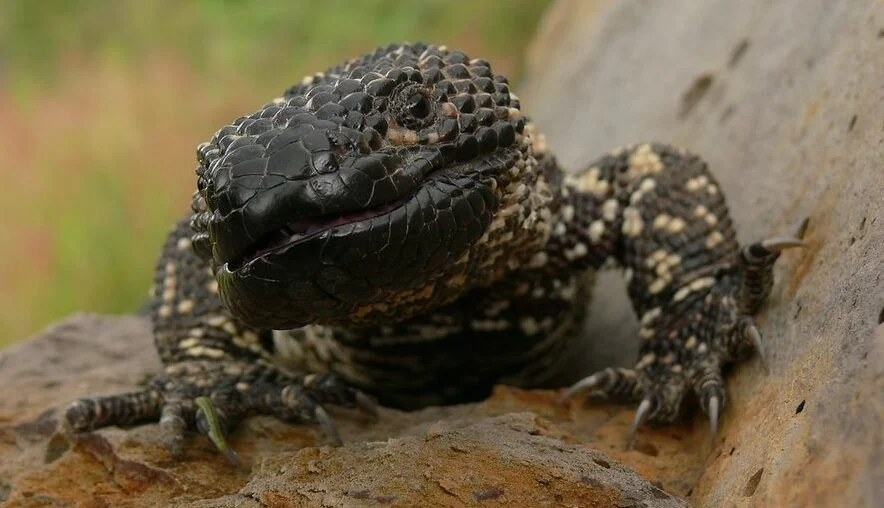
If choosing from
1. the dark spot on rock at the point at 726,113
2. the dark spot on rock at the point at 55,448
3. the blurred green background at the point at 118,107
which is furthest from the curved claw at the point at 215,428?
the blurred green background at the point at 118,107

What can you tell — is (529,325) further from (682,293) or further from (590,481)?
(590,481)

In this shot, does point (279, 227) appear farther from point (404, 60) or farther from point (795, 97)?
point (795, 97)

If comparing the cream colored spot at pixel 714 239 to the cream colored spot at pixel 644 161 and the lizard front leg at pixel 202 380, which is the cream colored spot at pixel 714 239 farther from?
the lizard front leg at pixel 202 380

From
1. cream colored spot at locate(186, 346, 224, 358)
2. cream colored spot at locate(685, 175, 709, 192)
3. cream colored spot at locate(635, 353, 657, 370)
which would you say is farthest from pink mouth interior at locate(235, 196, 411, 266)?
cream colored spot at locate(685, 175, 709, 192)

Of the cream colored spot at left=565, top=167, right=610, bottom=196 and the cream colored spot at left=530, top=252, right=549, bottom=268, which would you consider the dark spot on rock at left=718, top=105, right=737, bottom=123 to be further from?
the cream colored spot at left=530, top=252, right=549, bottom=268

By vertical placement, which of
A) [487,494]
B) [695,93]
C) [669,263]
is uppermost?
[695,93]

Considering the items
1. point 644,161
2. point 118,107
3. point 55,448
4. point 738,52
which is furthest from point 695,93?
point 118,107
